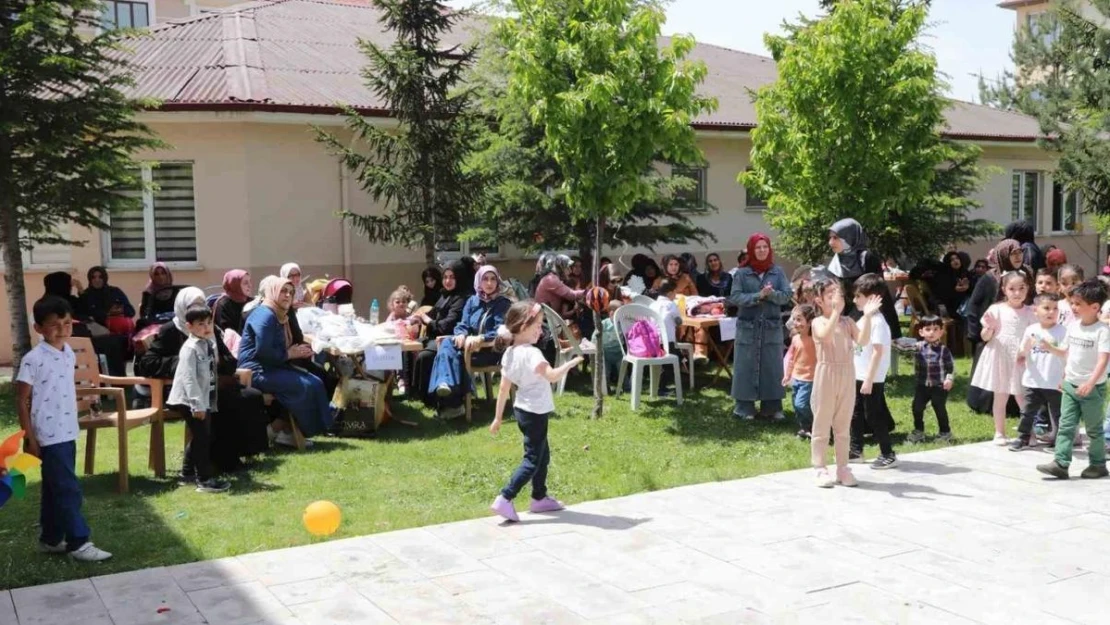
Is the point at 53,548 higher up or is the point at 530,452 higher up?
the point at 530,452

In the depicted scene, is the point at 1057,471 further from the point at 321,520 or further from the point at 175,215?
the point at 175,215

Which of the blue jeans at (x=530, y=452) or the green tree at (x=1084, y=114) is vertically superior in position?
the green tree at (x=1084, y=114)

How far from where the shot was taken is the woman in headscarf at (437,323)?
11195 millimetres

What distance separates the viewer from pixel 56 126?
1157 cm

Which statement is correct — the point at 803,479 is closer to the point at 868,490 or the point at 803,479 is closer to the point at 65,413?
the point at 868,490

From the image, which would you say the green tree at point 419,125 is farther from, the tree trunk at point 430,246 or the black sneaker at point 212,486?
the black sneaker at point 212,486

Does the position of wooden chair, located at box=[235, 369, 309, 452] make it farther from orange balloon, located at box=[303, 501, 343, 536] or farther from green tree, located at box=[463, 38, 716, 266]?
green tree, located at box=[463, 38, 716, 266]

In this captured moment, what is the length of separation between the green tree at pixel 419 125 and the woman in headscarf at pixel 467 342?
3361 millimetres

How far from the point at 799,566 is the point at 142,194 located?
12.4 metres

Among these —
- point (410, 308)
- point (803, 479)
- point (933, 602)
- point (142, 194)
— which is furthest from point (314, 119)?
point (933, 602)

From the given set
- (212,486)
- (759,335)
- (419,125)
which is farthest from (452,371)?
(419,125)

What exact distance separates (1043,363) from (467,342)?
204 inches

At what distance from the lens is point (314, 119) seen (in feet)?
52.7

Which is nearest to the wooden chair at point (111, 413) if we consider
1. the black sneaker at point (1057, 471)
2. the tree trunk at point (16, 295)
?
the tree trunk at point (16, 295)
